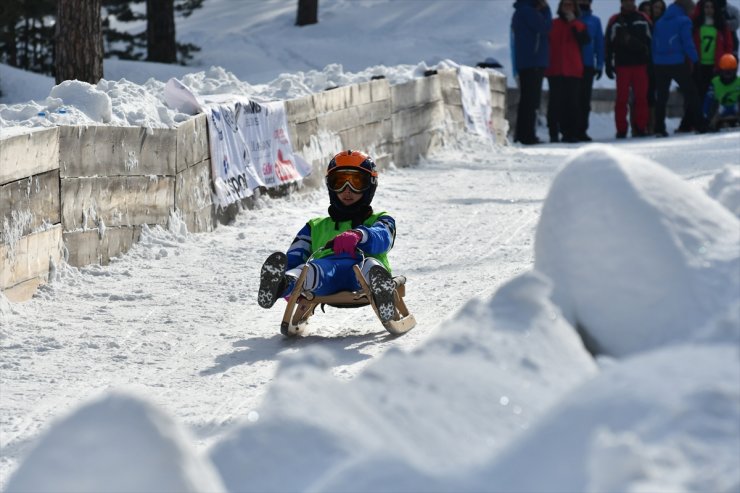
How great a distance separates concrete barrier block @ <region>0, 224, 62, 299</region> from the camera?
22.9ft

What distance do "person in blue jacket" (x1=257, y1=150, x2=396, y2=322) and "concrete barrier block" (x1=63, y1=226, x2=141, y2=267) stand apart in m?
1.79

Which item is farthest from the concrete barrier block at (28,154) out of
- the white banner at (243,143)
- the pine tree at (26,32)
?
the pine tree at (26,32)

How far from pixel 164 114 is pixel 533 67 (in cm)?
878

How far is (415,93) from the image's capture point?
15.5 metres

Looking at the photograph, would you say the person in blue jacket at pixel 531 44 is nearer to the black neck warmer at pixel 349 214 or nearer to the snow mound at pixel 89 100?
the snow mound at pixel 89 100

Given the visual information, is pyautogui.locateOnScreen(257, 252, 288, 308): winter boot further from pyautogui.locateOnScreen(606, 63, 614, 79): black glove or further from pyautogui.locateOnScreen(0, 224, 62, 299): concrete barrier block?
pyautogui.locateOnScreen(606, 63, 614, 79): black glove

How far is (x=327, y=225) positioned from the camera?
22.2ft

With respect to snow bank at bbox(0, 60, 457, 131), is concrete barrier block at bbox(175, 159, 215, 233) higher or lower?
lower

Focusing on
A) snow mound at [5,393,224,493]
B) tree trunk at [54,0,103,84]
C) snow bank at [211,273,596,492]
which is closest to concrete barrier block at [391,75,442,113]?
tree trunk at [54,0,103,84]

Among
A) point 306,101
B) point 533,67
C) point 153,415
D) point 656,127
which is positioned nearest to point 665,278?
point 153,415

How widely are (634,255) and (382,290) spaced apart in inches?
119

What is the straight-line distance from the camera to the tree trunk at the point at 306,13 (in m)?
28.3

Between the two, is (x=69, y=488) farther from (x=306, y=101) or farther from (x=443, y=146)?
(x=443, y=146)

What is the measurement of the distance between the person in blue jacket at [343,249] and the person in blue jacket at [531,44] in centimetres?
1059
